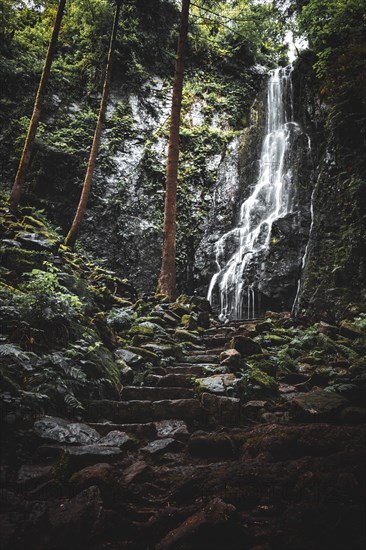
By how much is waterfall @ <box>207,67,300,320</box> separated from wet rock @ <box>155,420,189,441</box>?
332 inches

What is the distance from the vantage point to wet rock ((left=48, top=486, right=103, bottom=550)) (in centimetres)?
177

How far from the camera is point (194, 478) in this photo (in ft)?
7.97

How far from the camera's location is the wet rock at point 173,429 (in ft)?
11.2

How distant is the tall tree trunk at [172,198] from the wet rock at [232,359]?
420 centimetres

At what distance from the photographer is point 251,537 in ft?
5.81

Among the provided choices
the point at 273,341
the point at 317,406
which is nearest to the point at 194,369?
the point at 273,341

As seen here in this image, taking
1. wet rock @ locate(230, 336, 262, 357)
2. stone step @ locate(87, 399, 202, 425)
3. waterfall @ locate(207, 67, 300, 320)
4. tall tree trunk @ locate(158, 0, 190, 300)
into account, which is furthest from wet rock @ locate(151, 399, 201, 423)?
waterfall @ locate(207, 67, 300, 320)

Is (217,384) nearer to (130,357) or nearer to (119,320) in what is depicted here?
(130,357)

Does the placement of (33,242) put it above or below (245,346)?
above

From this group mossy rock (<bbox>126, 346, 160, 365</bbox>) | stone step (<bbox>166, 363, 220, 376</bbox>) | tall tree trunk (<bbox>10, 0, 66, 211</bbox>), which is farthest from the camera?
tall tree trunk (<bbox>10, 0, 66, 211</bbox>)

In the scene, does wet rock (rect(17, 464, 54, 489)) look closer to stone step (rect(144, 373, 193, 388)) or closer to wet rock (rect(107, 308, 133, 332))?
stone step (rect(144, 373, 193, 388))

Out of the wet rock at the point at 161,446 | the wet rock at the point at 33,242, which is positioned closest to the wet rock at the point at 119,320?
the wet rock at the point at 33,242

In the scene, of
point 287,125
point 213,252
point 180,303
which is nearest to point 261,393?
point 180,303

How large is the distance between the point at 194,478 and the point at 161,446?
81 centimetres
